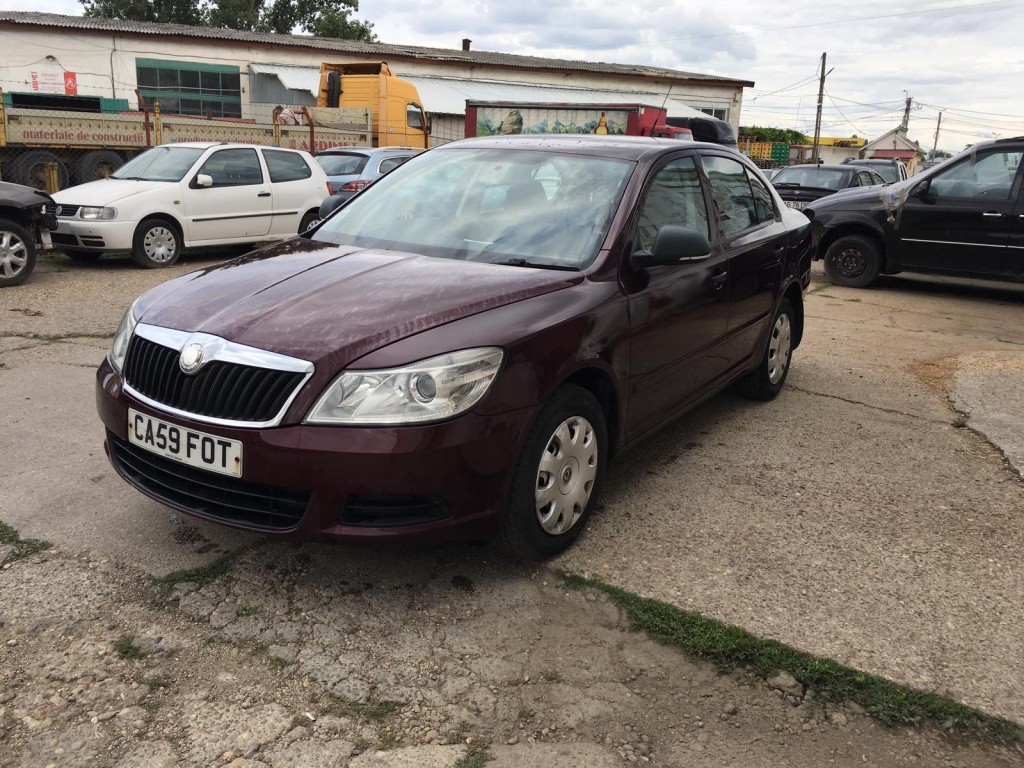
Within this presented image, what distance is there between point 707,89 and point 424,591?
135 ft

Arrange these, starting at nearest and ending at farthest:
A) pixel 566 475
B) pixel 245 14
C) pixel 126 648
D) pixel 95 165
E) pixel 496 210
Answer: pixel 126 648 → pixel 566 475 → pixel 496 210 → pixel 95 165 → pixel 245 14

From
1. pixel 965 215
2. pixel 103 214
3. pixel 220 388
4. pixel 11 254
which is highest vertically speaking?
pixel 965 215

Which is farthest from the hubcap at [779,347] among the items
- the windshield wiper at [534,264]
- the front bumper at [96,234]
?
the front bumper at [96,234]

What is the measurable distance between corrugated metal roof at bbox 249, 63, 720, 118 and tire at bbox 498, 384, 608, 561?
2548 cm

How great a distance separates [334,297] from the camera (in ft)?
10.2

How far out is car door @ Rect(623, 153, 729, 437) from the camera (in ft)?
12.1

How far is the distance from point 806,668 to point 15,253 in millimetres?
8903

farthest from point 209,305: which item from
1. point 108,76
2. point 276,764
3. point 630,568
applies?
point 108,76

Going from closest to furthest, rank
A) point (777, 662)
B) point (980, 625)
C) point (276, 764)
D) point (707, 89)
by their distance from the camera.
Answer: point (276, 764), point (777, 662), point (980, 625), point (707, 89)

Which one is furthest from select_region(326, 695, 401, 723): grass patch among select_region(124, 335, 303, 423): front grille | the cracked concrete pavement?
select_region(124, 335, 303, 423): front grille

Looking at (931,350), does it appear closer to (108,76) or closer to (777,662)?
(777,662)

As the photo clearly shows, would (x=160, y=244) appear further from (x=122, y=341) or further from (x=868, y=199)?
(x=868, y=199)

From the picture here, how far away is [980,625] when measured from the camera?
9.72 ft

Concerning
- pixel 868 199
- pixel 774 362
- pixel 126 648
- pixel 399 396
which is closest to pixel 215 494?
pixel 126 648
